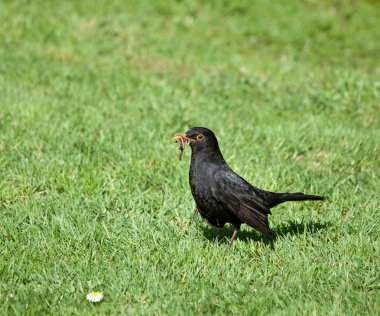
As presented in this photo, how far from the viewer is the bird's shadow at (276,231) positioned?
5.31 m

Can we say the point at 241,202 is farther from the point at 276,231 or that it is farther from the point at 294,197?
the point at 276,231

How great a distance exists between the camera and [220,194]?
195 inches

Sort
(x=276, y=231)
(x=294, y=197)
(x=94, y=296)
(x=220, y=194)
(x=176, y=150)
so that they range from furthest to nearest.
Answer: (x=176, y=150) < (x=276, y=231) < (x=294, y=197) < (x=220, y=194) < (x=94, y=296)

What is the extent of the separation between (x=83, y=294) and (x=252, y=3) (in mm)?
9768

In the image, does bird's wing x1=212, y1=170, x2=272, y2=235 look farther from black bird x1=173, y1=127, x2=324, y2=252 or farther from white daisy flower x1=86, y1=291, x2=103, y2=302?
white daisy flower x1=86, y1=291, x2=103, y2=302

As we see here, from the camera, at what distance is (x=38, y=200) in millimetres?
5668

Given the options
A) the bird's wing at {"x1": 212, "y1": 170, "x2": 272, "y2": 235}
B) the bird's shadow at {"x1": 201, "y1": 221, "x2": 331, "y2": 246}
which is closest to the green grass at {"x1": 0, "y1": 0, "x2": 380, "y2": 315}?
the bird's shadow at {"x1": 201, "y1": 221, "x2": 331, "y2": 246}

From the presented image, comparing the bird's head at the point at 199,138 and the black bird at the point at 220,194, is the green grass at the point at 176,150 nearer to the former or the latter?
the black bird at the point at 220,194

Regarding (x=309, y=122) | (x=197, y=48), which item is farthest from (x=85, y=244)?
(x=197, y=48)

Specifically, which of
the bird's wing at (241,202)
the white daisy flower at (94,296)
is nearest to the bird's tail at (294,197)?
the bird's wing at (241,202)

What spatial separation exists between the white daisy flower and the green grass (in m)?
0.05

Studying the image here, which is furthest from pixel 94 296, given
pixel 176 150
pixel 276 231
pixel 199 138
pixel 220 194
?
pixel 176 150

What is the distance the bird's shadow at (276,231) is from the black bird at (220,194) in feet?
0.94

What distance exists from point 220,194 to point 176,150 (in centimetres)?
207
